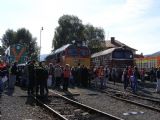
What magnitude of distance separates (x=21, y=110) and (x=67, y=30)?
74.6 meters

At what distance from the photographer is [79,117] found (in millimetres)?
13555

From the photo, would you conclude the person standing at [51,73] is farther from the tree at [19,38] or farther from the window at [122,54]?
the tree at [19,38]

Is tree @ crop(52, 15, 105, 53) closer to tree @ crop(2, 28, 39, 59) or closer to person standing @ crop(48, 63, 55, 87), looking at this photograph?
tree @ crop(2, 28, 39, 59)

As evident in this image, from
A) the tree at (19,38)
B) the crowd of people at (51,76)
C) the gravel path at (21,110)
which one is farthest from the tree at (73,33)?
the gravel path at (21,110)

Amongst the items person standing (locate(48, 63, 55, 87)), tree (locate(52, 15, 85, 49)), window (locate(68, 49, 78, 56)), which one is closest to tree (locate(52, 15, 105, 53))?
tree (locate(52, 15, 85, 49))

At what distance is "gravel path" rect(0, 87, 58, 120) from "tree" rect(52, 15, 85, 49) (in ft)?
223

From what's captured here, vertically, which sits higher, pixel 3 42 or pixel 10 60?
pixel 3 42

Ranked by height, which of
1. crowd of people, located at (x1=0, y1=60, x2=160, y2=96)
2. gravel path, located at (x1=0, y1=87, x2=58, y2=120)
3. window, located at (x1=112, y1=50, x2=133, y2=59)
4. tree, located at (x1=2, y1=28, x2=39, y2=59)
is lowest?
gravel path, located at (x1=0, y1=87, x2=58, y2=120)

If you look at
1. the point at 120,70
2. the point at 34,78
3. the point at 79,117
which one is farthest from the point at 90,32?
the point at 79,117

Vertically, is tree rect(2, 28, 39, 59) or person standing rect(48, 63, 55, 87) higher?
tree rect(2, 28, 39, 59)

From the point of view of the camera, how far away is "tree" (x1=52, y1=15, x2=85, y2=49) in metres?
88.1

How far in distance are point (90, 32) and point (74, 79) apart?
2575 inches

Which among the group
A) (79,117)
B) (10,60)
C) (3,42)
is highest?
(3,42)

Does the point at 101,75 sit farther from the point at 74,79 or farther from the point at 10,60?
the point at 10,60
